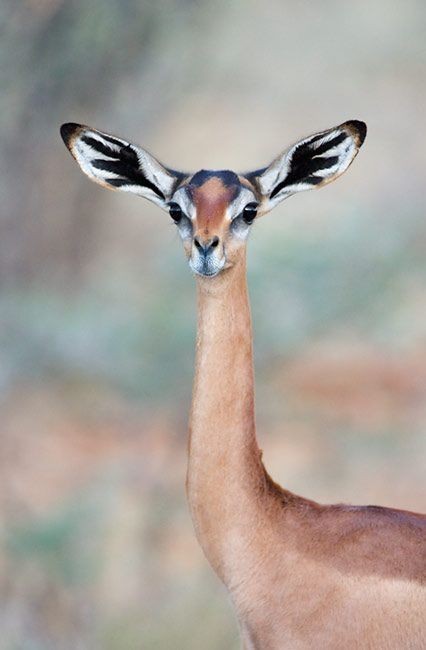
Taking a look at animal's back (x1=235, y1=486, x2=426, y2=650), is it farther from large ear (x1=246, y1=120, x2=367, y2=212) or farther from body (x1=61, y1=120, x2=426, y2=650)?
large ear (x1=246, y1=120, x2=367, y2=212)

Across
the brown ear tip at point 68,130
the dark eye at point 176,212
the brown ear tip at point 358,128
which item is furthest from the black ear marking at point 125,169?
the brown ear tip at point 358,128

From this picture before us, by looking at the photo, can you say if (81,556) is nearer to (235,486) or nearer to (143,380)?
(143,380)

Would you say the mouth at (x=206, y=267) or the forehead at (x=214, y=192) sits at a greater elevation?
the forehead at (x=214, y=192)

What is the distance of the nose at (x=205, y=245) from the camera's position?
17.0 feet

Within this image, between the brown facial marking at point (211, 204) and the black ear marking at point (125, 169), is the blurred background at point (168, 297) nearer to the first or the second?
the black ear marking at point (125, 169)

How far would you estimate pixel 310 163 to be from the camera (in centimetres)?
573

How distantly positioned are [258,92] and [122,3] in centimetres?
403

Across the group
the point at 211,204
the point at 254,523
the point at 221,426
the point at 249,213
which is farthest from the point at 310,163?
the point at 254,523

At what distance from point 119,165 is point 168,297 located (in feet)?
31.4

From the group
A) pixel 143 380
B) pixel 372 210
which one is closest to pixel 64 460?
pixel 143 380

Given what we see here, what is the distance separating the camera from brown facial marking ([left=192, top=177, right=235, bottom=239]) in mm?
5270

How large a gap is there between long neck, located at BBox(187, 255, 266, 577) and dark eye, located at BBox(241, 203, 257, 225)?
15 centimetres

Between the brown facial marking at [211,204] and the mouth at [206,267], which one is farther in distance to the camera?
the brown facial marking at [211,204]

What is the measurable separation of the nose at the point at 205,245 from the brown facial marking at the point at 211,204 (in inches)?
0.9
